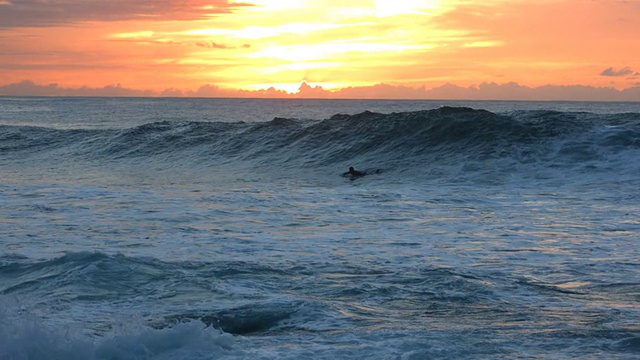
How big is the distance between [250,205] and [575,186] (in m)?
7.66

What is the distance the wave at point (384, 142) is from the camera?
2088 cm

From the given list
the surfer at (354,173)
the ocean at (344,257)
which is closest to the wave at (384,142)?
the ocean at (344,257)

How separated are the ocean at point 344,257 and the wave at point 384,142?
143mm

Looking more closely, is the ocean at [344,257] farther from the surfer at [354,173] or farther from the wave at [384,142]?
the surfer at [354,173]

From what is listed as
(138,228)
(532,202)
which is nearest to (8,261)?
(138,228)

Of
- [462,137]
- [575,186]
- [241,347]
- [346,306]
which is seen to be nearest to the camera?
[241,347]

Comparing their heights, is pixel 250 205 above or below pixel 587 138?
below

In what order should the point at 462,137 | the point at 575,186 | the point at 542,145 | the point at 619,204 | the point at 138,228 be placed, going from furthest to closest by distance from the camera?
1. the point at 462,137
2. the point at 542,145
3. the point at 575,186
4. the point at 619,204
5. the point at 138,228

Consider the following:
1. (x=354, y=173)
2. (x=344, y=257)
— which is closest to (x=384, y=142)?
(x=354, y=173)

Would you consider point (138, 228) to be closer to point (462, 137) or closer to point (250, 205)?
point (250, 205)

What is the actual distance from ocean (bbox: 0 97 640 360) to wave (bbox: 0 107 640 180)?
0.14m

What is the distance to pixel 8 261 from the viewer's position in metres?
9.23

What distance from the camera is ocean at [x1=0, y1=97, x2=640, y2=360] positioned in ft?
20.2

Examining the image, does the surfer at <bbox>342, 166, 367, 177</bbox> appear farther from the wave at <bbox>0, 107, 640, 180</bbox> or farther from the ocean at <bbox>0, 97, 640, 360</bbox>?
the wave at <bbox>0, 107, 640, 180</bbox>
